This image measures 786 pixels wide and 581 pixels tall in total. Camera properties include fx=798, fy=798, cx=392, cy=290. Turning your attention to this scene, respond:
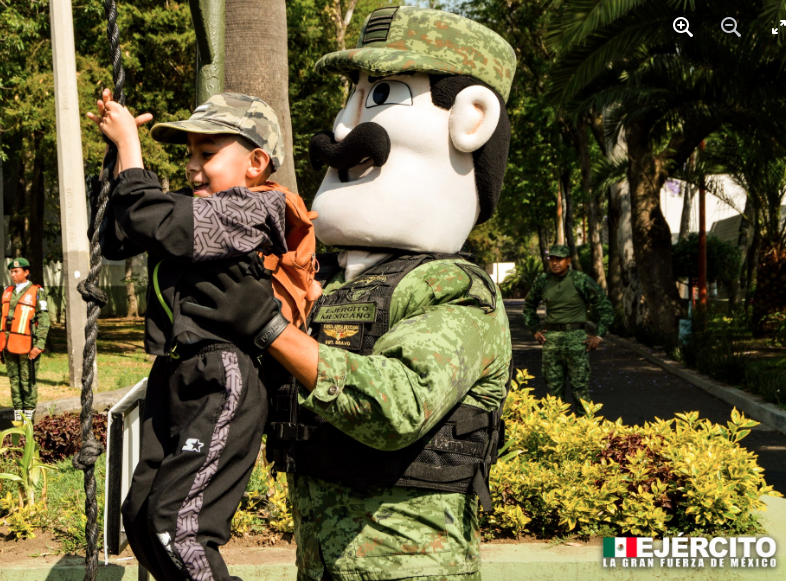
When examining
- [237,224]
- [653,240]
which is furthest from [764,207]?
[237,224]

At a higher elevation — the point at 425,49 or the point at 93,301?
the point at 425,49

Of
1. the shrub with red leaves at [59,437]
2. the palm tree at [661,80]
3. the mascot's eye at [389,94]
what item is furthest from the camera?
the palm tree at [661,80]

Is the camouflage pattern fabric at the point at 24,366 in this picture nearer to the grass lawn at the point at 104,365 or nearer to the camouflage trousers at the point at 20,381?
the camouflage trousers at the point at 20,381

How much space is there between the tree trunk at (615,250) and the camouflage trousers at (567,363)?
12.3m

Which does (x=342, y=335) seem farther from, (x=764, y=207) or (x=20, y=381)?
(x=764, y=207)

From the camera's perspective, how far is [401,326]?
213cm

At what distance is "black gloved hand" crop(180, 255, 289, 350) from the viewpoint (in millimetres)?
1913

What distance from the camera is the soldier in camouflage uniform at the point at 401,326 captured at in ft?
6.59

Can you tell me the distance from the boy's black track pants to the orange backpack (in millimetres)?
224

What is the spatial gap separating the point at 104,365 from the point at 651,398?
10100mm

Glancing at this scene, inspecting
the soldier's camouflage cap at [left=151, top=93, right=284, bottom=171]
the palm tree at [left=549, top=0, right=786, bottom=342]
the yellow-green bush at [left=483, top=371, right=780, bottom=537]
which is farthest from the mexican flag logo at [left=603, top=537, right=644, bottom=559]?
the palm tree at [left=549, top=0, right=786, bottom=342]

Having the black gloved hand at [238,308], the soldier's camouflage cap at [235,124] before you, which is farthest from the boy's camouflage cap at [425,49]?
the black gloved hand at [238,308]

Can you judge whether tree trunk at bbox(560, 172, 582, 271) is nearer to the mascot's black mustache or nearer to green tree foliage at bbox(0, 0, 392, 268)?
green tree foliage at bbox(0, 0, 392, 268)

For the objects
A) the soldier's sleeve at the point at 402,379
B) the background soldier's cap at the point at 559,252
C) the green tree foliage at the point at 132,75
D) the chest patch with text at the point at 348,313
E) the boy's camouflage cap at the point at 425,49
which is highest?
the green tree foliage at the point at 132,75
